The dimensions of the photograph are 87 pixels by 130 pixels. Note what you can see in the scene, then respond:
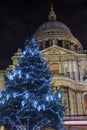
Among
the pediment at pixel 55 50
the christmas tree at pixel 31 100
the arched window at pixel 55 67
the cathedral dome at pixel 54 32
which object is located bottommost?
the christmas tree at pixel 31 100

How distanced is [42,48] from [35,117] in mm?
30771

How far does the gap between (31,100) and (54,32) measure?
3594 centimetres

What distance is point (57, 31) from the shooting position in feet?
224

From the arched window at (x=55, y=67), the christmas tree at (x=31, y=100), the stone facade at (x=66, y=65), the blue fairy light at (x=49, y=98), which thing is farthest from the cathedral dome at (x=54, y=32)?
the blue fairy light at (x=49, y=98)

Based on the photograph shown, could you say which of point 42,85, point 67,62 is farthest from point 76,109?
point 42,85

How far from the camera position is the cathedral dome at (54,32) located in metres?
66.6

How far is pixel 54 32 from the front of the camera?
6831 cm

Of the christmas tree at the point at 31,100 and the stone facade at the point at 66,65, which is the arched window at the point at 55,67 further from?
A: the christmas tree at the point at 31,100

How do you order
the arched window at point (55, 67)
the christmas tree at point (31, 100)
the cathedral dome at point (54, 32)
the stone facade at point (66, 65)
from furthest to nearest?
the cathedral dome at point (54, 32) → the arched window at point (55, 67) → the stone facade at point (66, 65) → the christmas tree at point (31, 100)

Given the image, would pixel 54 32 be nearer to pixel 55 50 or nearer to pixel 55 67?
pixel 55 50

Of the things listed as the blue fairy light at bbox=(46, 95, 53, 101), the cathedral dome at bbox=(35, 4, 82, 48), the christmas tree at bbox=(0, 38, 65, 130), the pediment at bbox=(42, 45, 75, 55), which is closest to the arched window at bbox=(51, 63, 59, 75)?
the pediment at bbox=(42, 45, 75, 55)

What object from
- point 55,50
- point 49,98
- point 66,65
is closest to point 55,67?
point 66,65

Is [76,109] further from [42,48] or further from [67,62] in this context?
[42,48]

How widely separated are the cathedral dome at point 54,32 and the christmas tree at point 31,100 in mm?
31147
